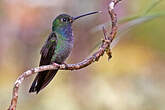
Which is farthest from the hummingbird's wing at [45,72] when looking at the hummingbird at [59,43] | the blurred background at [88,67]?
the blurred background at [88,67]

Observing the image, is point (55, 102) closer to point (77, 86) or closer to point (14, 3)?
point (77, 86)

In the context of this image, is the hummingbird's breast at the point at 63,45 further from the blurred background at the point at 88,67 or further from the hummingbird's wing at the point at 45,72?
the blurred background at the point at 88,67

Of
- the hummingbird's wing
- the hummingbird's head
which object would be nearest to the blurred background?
the hummingbird's head

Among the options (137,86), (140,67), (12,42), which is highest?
(12,42)

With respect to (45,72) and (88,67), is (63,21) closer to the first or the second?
(45,72)

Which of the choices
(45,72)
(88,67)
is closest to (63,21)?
(45,72)

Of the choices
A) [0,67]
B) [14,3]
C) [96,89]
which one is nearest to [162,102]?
[96,89]
